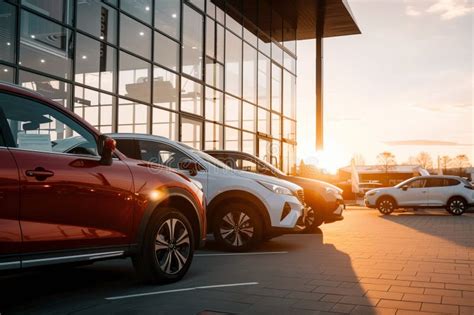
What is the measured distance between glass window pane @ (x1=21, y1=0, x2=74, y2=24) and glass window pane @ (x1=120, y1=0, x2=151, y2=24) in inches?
91.6

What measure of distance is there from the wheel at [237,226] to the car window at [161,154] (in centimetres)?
104

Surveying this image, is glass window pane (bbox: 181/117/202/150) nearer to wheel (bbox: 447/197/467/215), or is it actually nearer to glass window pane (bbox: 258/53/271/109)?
glass window pane (bbox: 258/53/271/109)

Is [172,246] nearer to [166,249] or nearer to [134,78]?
[166,249]

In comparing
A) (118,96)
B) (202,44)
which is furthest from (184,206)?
(202,44)

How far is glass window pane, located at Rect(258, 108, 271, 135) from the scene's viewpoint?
24.9 meters

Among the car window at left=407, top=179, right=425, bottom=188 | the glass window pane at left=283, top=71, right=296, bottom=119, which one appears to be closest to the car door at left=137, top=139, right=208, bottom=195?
the car window at left=407, top=179, right=425, bottom=188

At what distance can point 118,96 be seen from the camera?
1484 centimetres

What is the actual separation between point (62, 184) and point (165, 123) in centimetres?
1241

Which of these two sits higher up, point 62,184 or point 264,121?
point 264,121

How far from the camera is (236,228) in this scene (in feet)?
29.4

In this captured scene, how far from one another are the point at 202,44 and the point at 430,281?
14.9 m

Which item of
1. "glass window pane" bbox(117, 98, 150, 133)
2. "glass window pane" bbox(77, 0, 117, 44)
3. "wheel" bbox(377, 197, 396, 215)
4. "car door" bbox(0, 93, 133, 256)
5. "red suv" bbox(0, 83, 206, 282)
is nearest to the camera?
"red suv" bbox(0, 83, 206, 282)

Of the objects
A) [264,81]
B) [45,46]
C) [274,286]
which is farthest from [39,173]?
[264,81]

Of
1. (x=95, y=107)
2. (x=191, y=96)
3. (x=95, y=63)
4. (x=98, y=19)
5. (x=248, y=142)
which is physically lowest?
(x=248, y=142)
